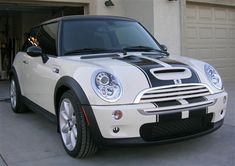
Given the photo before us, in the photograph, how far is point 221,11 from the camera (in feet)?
40.6

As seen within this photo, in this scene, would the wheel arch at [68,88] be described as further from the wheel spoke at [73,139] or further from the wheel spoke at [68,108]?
the wheel spoke at [73,139]

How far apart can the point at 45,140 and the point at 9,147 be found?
48cm

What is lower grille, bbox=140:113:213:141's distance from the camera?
400cm

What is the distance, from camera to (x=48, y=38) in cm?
562

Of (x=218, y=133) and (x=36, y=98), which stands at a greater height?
(x=36, y=98)

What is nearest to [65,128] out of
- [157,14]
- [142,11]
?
[157,14]

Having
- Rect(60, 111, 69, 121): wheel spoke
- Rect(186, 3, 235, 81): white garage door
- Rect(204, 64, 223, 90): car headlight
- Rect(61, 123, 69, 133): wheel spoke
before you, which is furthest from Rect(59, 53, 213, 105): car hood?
Rect(186, 3, 235, 81): white garage door

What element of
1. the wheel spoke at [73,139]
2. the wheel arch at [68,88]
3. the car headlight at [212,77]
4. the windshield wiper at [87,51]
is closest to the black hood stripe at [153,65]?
the car headlight at [212,77]

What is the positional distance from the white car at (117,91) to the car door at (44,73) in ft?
0.05

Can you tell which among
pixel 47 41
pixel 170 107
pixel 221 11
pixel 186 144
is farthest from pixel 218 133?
pixel 221 11

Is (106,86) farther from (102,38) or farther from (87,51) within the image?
(102,38)

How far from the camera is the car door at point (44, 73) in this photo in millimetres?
5007

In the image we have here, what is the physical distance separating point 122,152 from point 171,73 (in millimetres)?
1068

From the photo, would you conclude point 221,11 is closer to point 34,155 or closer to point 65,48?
point 65,48
